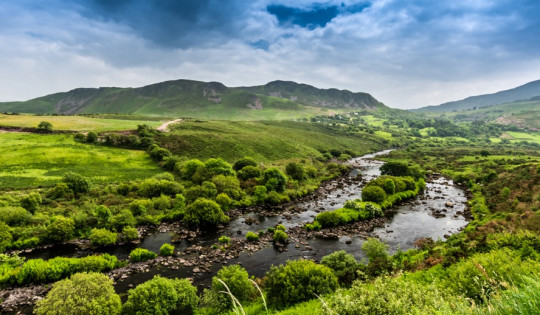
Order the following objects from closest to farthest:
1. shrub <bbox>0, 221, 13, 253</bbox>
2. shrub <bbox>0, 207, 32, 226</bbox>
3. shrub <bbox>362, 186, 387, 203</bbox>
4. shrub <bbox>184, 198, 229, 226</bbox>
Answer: shrub <bbox>0, 221, 13, 253</bbox>
shrub <bbox>0, 207, 32, 226</bbox>
shrub <bbox>184, 198, 229, 226</bbox>
shrub <bbox>362, 186, 387, 203</bbox>

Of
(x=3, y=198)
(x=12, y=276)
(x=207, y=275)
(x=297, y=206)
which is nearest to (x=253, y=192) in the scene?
(x=297, y=206)

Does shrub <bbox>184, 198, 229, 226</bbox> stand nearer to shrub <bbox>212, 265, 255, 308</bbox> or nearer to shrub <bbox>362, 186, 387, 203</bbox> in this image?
shrub <bbox>212, 265, 255, 308</bbox>

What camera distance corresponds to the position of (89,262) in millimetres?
30812

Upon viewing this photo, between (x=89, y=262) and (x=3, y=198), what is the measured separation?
31.7 metres

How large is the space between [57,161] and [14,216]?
41.8 meters

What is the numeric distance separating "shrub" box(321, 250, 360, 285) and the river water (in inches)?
297

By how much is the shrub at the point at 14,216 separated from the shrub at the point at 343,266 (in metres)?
47.6

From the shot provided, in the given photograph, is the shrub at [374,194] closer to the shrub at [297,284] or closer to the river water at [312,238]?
the river water at [312,238]

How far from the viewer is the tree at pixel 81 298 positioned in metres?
19.7

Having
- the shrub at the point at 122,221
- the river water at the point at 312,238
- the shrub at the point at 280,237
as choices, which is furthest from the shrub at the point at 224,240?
the shrub at the point at 122,221

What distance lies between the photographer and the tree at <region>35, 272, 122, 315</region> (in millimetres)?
19734

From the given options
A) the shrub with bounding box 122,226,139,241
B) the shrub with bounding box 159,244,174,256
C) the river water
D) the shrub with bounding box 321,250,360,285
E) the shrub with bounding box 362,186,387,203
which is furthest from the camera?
the shrub with bounding box 362,186,387,203

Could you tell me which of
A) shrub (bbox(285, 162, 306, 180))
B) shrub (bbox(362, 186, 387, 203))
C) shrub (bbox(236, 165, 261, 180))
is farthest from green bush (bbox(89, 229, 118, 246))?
shrub (bbox(285, 162, 306, 180))

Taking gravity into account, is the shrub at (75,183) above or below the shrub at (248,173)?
above
